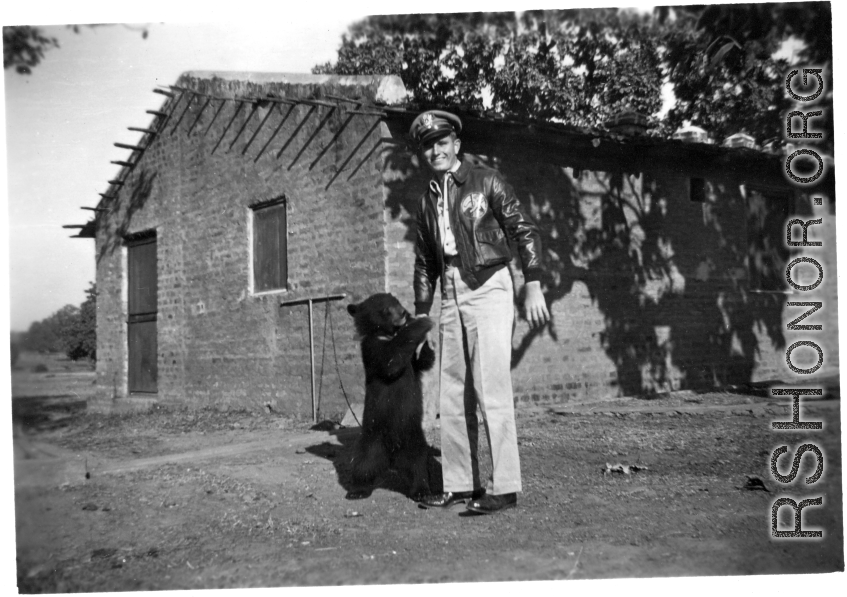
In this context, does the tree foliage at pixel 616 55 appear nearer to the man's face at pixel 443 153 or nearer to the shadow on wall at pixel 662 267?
the man's face at pixel 443 153

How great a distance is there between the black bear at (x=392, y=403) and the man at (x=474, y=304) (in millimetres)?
259

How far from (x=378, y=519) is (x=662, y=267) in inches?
216

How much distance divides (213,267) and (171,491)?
421 centimetres

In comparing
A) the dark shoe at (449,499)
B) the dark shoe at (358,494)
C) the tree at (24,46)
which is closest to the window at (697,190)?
the dark shoe at (449,499)

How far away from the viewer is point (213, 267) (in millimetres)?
8516

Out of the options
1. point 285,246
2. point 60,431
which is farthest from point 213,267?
point 60,431

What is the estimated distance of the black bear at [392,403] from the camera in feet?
14.4

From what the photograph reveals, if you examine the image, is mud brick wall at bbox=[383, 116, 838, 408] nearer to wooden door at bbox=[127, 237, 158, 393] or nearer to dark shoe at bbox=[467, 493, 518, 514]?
dark shoe at bbox=[467, 493, 518, 514]

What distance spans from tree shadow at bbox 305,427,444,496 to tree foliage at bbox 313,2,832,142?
2814 mm

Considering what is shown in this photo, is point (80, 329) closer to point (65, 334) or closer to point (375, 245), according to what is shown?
point (65, 334)

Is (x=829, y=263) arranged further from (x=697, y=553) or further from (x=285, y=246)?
(x=285, y=246)

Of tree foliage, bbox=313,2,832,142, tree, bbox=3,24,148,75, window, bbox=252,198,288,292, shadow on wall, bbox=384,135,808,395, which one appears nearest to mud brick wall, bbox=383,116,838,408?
shadow on wall, bbox=384,135,808,395

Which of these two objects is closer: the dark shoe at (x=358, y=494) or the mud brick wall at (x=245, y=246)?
the dark shoe at (x=358, y=494)

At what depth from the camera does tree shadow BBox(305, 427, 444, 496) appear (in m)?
4.66
